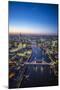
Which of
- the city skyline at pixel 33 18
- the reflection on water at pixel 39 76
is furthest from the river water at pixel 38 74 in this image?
the city skyline at pixel 33 18

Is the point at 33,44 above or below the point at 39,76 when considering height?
above

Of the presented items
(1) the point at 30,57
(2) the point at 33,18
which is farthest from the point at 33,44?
(2) the point at 33,18

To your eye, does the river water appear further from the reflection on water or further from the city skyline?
the city skyline

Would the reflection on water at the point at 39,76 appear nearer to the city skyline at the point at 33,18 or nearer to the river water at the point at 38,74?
the river water at the point at 38,74

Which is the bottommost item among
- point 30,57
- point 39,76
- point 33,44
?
point 39,76

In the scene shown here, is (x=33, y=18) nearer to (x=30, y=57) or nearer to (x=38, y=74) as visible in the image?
(x=30, y=57)

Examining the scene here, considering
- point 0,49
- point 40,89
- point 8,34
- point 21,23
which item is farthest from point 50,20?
point 40,89

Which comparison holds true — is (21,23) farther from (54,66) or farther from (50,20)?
(54,66)
